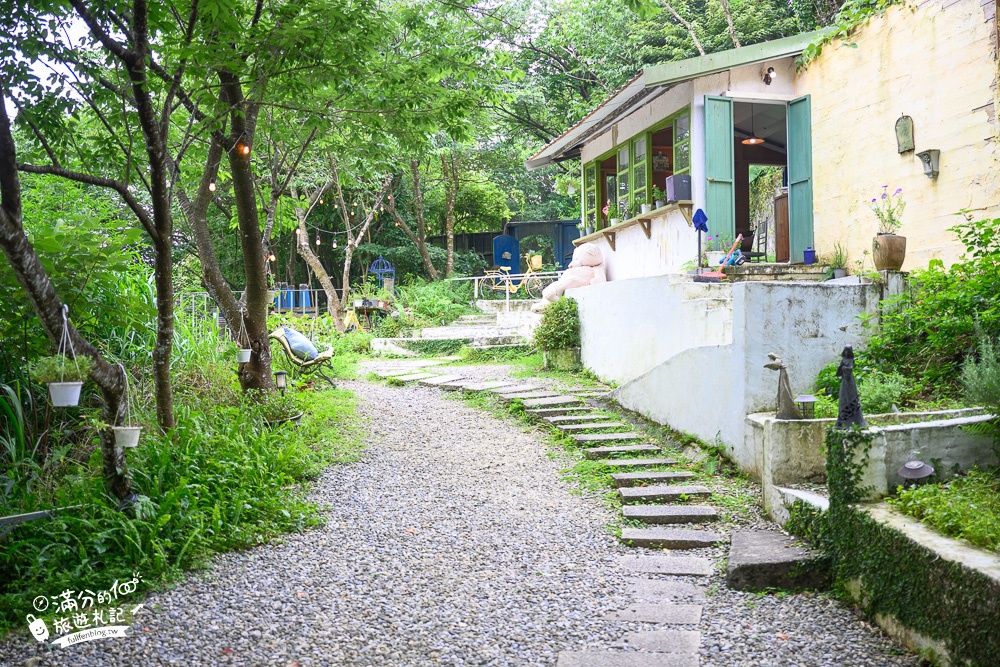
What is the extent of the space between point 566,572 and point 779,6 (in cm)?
1507

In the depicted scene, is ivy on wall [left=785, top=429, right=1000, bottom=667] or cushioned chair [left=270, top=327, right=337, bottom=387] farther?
cushioned chair [left=270, top=327, right=337, bottom=387]

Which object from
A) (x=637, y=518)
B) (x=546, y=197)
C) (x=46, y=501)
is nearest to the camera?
(x=46, y=501)

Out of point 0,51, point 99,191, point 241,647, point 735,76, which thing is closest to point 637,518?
point 241,647

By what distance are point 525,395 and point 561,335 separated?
75.1 inches

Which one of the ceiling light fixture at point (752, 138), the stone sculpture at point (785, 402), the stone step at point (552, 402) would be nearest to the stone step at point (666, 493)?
the stone sculpture at point (785, 402)

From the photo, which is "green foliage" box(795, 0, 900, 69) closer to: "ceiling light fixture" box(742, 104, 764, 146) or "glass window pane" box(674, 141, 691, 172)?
"glass window pane" box(674, 141, 691, 172)

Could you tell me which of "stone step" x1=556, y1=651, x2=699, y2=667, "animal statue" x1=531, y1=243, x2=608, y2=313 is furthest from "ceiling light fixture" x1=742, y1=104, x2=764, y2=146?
"stone step" x1=556, y1=651, x2=699, y2=667

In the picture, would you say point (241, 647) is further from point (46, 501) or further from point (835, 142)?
point (835, 142)

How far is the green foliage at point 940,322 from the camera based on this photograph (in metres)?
5.29

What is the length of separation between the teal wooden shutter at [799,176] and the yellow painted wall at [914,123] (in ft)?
0.32

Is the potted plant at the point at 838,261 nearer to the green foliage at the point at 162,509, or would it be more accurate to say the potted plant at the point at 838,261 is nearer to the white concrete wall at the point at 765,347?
the white concrete wall at the point at 765,347

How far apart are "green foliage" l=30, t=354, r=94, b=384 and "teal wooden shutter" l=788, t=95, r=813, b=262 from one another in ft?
27.3

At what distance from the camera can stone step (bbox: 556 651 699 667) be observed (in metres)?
3.19

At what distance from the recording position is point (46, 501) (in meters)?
4.54
